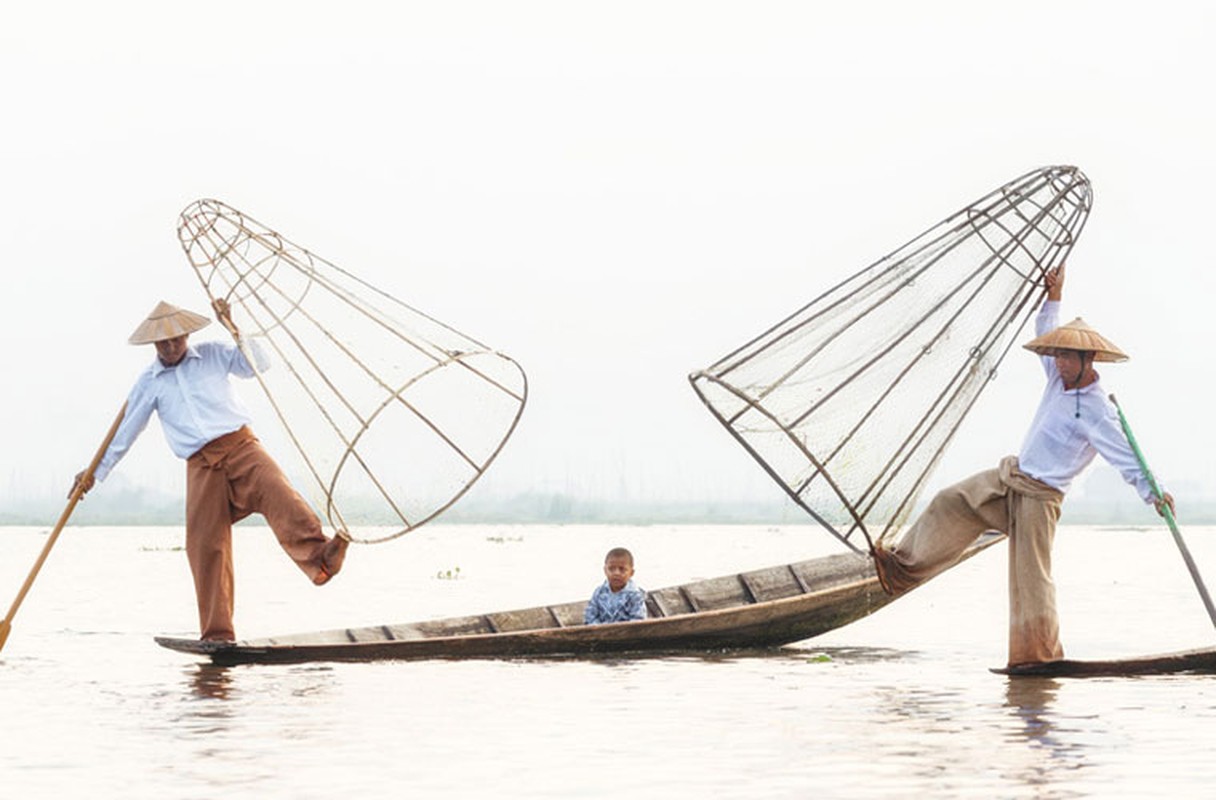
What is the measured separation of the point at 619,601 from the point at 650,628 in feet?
1.37

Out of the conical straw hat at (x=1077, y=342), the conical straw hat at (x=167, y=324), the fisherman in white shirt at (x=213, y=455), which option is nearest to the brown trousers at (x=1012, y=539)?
the conical straw hat at (x=1077, y=342)

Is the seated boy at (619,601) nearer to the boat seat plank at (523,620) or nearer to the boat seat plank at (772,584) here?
the boat seat plank at (523,620)

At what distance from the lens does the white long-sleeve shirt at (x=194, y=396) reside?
9125 millimetres

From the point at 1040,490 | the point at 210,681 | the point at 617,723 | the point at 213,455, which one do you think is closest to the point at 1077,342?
the point at 1040,490

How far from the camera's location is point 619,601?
32.6ft

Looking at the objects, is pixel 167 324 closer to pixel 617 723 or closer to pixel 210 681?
pixel 210 681

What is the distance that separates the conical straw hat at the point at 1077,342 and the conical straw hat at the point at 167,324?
3911mm

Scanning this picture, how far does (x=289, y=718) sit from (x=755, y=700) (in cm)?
199

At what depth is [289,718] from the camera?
295 inches

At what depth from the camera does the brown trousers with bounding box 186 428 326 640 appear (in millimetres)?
9094

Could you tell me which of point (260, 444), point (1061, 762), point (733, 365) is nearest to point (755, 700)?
point (733, 365)

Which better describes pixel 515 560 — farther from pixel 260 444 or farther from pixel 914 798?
pixel 914 798

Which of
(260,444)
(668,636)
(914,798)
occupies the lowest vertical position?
(914,798)

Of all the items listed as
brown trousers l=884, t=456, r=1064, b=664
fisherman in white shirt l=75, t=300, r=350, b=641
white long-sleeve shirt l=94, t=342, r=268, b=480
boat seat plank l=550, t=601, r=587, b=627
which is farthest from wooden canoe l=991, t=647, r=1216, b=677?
white long-sleeve shirt l=94, t=342, r=268, b=480
